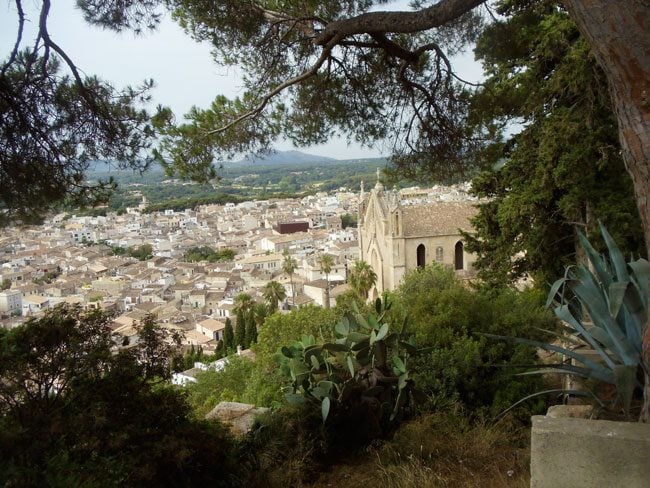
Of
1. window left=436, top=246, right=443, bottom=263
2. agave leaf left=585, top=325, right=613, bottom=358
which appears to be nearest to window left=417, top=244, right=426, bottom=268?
window left=436, top=246, right=443, bottom=263

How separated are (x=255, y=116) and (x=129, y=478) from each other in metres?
3.51

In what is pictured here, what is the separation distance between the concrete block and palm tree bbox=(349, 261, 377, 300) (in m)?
28.2

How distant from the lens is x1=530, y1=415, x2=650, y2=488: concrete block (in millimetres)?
2027

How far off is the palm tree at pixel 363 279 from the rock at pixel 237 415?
24932 mm

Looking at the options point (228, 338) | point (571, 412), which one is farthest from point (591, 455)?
point (228, 338)

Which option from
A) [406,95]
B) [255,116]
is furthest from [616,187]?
[255,116]

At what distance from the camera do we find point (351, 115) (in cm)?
569

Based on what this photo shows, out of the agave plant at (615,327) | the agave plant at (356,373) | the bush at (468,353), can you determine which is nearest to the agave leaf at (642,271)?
the agave plant at (615,327)

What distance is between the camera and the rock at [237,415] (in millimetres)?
4734

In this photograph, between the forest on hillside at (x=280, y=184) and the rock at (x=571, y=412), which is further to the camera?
the forest on hillside at (x=280, y=184)

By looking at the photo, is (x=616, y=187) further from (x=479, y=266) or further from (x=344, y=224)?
(x=344, y=224)

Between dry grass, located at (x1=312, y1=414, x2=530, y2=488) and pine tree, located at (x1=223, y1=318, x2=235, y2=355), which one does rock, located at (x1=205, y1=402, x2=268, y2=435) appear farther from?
pine tree, located at (x1=223, y1=318, x2=235, y2=355)

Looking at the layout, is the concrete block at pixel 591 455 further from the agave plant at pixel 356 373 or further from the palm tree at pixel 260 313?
the palm tree at pixel 260 313

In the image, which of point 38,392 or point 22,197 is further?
point 22,197
